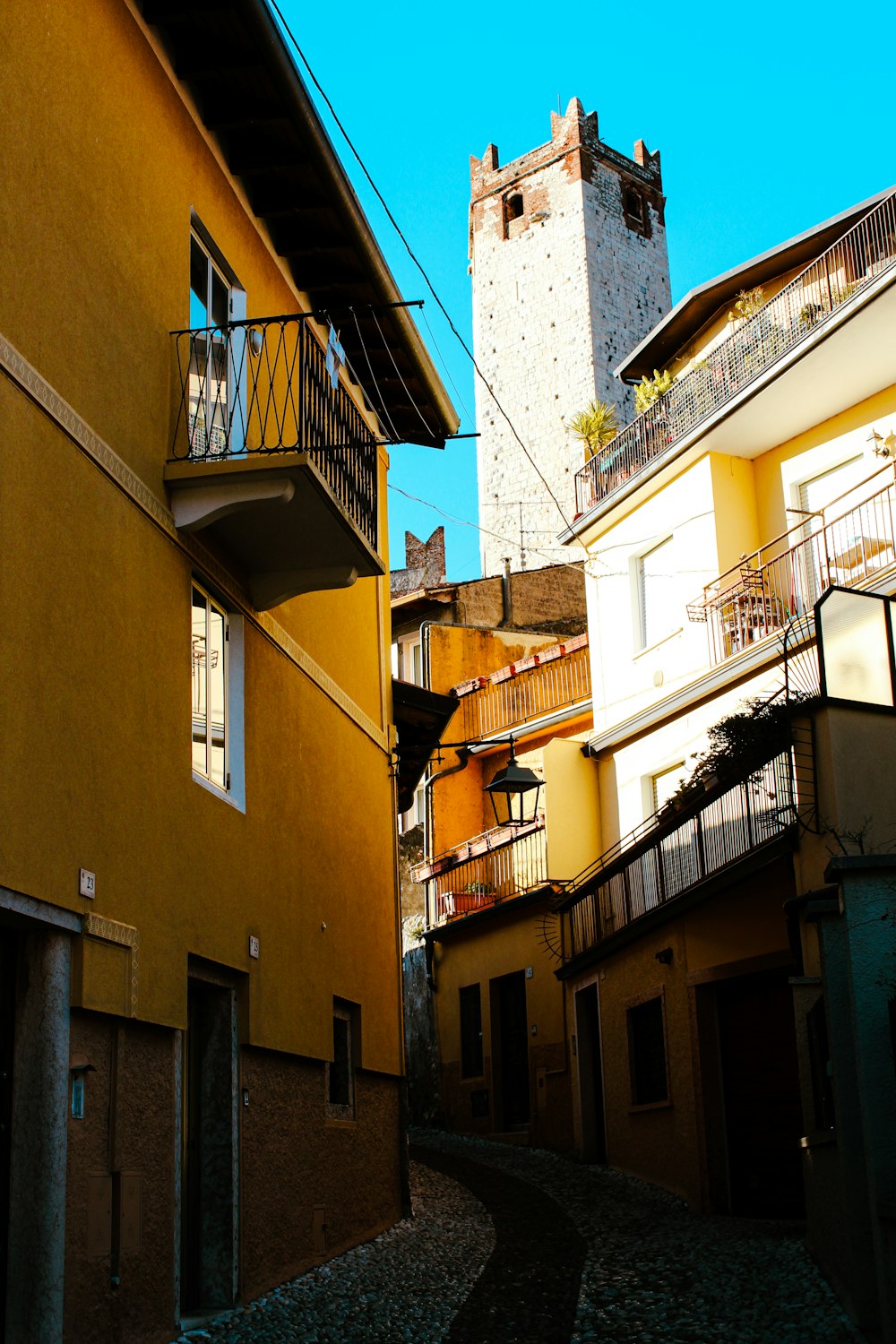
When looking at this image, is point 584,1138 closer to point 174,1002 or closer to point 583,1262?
point 583,1262

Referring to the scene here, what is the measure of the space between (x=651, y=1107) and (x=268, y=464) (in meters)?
10.4

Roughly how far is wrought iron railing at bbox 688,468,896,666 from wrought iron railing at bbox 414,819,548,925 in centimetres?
517

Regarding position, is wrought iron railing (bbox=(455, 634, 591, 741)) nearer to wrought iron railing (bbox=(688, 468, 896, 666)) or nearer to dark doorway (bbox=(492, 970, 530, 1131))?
dark doorway (bbox=(492, 970, 530, 1131))

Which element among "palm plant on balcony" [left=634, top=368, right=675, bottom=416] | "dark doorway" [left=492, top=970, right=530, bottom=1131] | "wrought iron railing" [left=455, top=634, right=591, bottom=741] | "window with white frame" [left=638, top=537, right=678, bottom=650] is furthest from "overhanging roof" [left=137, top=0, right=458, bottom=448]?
"dark doorway" [left=492, top=970, right=530, bottom=1131]

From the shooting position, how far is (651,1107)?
55.4 ft

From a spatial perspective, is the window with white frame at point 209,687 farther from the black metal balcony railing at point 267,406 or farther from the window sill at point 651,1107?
the window sill at point 651,1107

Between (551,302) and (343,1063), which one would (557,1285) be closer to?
(343,1063)

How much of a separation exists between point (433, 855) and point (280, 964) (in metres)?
17.3

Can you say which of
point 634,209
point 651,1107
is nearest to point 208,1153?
point 651,1107

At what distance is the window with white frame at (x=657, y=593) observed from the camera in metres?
22.5

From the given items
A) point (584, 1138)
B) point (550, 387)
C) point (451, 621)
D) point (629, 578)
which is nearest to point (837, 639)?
point (584, 1138)

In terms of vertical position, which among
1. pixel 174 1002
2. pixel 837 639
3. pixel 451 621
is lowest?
pixel 174 1002

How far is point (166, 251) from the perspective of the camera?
9.98 meters

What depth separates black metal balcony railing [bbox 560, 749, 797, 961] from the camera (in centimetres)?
1219
